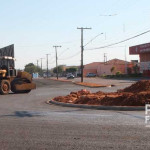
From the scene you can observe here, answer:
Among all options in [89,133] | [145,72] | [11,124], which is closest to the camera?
[89,133]

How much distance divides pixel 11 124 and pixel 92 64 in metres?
147

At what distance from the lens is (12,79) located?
1252 inches

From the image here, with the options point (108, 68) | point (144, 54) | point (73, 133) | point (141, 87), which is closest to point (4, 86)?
point (141, 87)

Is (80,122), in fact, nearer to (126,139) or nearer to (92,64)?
(126,139)

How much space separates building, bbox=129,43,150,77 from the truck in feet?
136

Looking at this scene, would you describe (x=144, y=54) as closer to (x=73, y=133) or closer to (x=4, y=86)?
(x=4, y=86)

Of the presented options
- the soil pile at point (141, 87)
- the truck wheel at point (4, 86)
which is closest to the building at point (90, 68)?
the truck wheel at point (4, 86)

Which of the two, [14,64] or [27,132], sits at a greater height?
[14,64]

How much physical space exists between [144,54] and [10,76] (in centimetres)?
4738

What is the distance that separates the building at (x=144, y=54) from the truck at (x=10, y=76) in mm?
41369

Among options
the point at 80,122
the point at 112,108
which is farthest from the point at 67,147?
the point at 112,108

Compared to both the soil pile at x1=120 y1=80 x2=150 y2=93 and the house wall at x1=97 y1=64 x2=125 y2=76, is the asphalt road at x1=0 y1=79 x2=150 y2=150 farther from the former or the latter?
the house wall at x1=97 y1=64 x2=125 y2=76

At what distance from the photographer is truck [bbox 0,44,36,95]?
3087cm

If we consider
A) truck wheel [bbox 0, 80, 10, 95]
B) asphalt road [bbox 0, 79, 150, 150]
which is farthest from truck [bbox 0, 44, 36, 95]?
asphalt road [bbox 0, 79, 150, 150]
